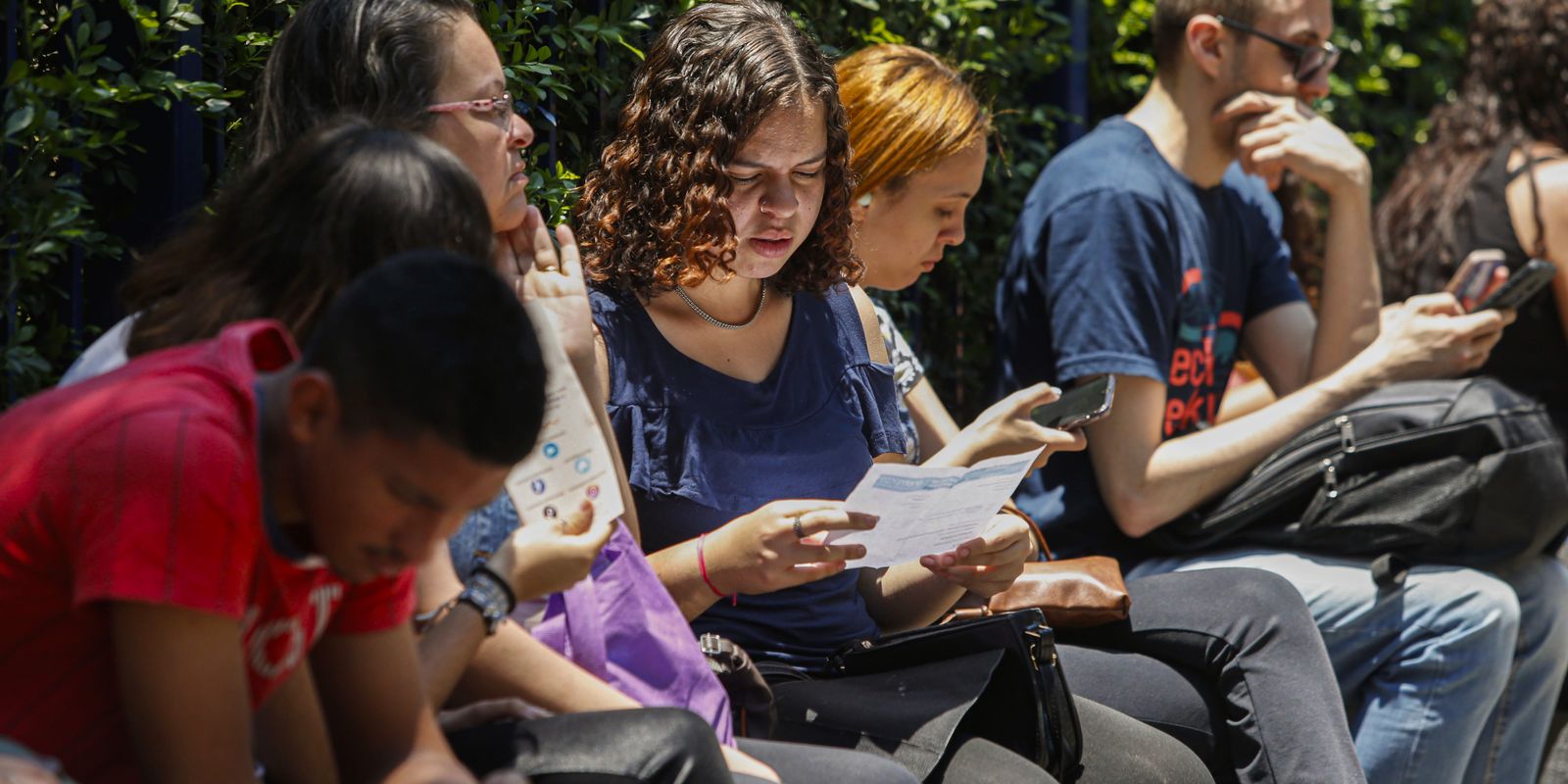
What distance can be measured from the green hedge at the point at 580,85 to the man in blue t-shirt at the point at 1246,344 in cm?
39

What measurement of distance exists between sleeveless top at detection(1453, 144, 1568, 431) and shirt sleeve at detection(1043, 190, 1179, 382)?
1.30 metres

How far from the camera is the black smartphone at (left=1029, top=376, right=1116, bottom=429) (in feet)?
10.1

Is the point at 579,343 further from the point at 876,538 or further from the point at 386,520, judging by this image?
the point at 386,520

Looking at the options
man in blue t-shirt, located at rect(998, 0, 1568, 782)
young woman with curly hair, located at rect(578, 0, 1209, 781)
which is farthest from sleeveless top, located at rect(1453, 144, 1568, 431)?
young woman with curly hair, located at rect(578, 0, 1209, 781)

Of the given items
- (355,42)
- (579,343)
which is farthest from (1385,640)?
(355,42)

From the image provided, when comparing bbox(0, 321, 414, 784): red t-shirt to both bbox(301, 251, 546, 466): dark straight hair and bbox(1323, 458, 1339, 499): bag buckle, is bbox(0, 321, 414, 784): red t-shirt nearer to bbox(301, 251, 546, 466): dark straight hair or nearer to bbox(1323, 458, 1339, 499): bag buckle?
bbox(301, 251, 546, 466): dark straight hair

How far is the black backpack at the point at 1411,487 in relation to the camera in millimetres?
3527

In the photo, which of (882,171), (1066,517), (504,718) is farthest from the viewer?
(1066,517)

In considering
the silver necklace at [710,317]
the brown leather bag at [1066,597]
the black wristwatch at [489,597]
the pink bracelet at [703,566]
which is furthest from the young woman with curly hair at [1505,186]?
the black wristwatch at [489,597]

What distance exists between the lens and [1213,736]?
312 centimetres

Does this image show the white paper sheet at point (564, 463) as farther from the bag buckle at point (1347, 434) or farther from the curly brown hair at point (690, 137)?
the bag buckle at point (1347, 434)

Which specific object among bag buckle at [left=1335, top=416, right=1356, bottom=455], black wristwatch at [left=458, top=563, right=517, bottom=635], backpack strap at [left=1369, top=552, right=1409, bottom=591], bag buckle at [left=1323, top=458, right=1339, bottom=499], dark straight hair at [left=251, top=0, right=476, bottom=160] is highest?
dark straight hair at [left=251, top=0, right=476, bottom=160]

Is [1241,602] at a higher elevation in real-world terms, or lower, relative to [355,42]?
lower

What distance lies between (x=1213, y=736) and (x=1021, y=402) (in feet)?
2.51
